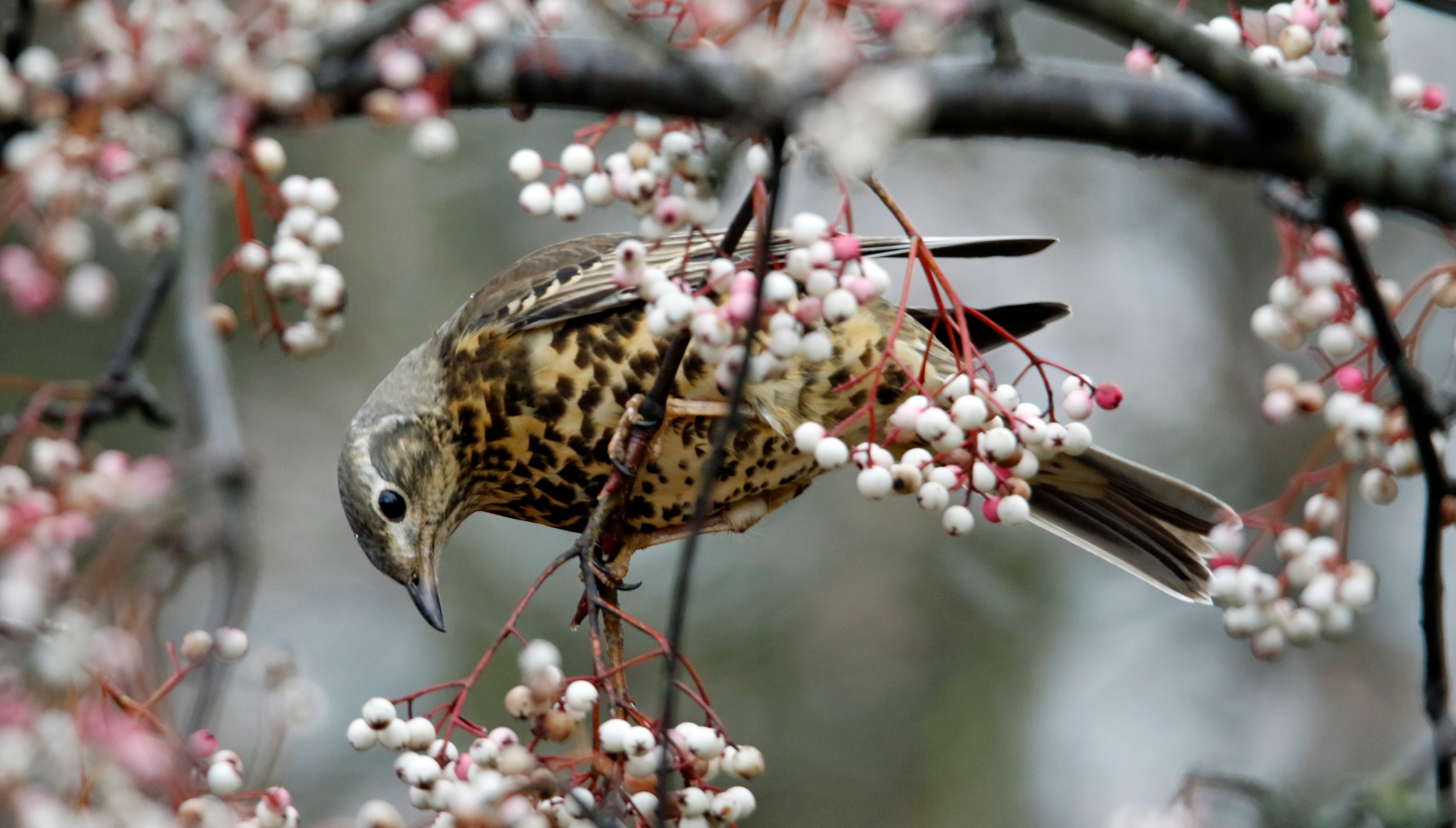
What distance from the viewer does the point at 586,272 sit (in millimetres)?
3543

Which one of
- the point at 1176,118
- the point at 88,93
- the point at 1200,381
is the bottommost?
the point at 1200,381

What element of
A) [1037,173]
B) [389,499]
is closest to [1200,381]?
[1037,173]

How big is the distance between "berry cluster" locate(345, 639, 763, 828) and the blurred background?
14.2 feet

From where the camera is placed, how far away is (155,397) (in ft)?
4.63

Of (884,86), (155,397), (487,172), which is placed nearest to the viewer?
(884,86)

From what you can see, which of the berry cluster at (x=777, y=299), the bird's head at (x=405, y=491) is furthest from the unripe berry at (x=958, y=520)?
the bird's head at (x=405, y=491)

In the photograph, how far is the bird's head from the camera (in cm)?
344

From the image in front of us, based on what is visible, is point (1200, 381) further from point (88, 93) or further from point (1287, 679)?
point (88, 93)

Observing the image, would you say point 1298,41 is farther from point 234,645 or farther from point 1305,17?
point 234,645

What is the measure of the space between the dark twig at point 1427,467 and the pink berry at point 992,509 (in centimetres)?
65

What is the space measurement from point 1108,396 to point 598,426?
59.0 inches

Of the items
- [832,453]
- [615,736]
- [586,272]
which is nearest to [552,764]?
→ [615,736]

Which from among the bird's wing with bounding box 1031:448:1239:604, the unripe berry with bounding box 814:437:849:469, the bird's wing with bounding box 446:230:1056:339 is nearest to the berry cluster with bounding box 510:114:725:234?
the unripe berry with bounding box 814:437:849:469

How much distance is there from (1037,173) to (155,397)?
22.4 feet
